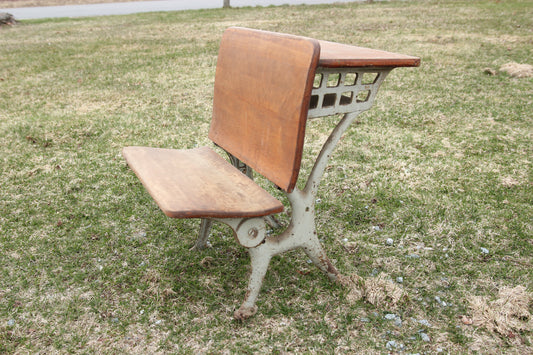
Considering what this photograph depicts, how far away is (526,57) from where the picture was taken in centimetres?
689

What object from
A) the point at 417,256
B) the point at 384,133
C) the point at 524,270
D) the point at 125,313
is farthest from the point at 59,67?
the point at 524,270

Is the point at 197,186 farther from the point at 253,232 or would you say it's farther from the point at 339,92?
the point at 339,92

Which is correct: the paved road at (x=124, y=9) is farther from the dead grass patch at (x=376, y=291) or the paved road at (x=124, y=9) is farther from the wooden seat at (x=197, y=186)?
the dead grass patch at (x=376, y=291)

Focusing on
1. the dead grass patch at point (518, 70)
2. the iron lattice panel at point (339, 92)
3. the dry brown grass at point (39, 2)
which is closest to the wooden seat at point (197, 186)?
the iron lattice panel at point (339, 92)

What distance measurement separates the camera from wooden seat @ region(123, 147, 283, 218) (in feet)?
6.22

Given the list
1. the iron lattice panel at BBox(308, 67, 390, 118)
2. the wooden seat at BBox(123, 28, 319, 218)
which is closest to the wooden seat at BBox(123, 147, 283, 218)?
the wooden seat at BBox(123, 28, 319, 218)

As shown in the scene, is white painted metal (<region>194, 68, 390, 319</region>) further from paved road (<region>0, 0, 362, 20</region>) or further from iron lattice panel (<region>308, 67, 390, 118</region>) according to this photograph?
paved road (<region>0, 0, 362, 20</region>)

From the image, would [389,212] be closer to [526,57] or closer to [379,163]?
[379,163]

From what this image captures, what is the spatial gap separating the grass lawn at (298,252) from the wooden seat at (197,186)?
0.65 meters

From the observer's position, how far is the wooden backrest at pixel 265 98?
1.90 meters

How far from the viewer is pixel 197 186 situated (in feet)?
7.09

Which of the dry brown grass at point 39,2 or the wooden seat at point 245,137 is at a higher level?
the wooden seat at point 245,137

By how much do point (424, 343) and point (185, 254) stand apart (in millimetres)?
1500

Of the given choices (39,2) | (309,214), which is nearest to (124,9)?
(39,2)
